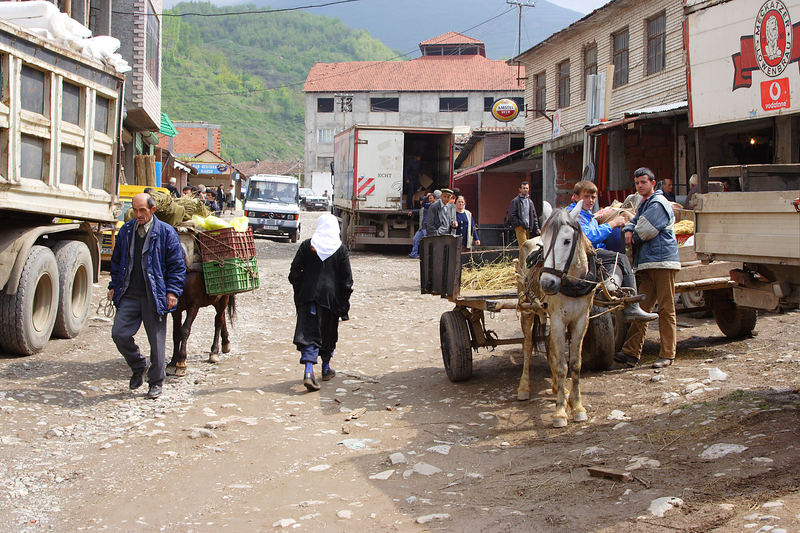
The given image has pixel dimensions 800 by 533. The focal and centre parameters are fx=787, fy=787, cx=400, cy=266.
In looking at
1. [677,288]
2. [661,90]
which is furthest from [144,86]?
[677,288]

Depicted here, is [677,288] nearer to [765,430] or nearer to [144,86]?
[765,430]

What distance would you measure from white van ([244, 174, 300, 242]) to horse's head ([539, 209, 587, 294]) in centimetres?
2005

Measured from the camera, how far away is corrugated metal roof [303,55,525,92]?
6300 centimetres

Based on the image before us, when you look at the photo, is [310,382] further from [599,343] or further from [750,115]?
[750,115]

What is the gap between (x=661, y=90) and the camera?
19516mm

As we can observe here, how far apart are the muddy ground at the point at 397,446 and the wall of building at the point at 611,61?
11.6 meters

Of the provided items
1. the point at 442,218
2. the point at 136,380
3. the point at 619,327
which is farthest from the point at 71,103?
the point at 442,218

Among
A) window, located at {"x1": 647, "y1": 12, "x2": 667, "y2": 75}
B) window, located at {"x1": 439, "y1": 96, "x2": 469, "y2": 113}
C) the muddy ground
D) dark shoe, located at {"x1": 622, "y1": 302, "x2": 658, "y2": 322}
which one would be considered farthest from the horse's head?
window, located at {"x1": 439, "y1": 96, "x2": 469, "y2": 113}

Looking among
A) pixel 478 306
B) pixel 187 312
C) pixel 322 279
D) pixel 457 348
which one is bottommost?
pixel 457 348

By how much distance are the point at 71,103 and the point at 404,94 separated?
5623 cm

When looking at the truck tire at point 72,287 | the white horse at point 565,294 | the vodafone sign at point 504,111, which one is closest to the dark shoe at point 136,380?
the truck tire at point 72,287

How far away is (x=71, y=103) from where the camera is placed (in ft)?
29.0

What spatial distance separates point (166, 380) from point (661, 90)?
15.7 metres

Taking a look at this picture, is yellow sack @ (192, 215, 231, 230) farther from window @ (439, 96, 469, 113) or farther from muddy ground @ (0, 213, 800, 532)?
window @ (439, 96, 469, 113)
